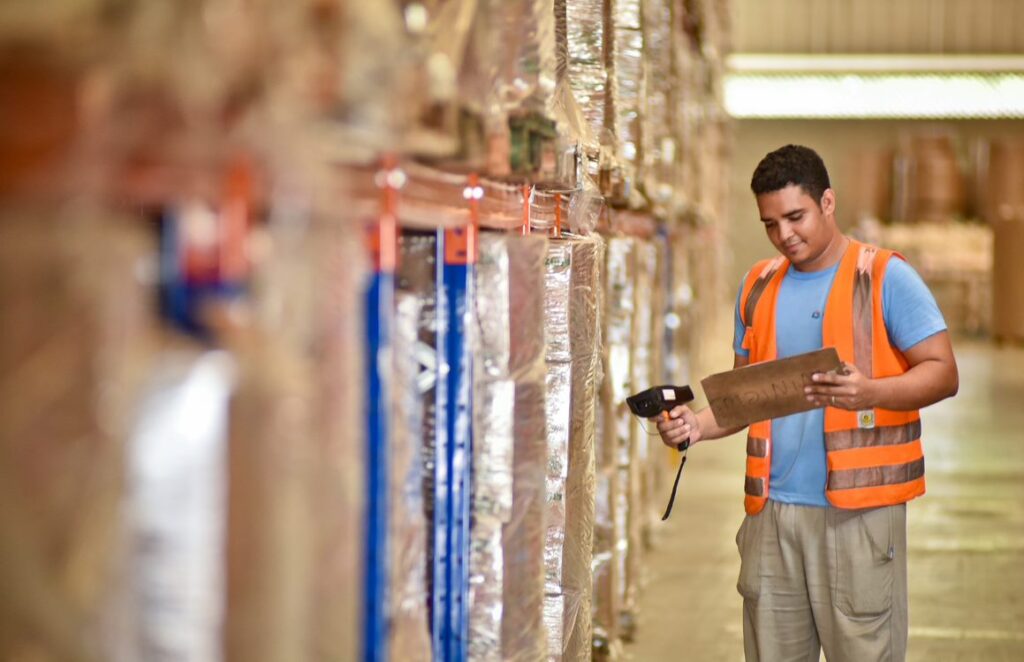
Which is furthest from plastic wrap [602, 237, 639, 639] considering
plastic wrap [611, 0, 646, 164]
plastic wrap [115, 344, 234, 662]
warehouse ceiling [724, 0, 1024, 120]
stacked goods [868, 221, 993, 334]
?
warehouse ceiling [724, 0, 1024, 120]

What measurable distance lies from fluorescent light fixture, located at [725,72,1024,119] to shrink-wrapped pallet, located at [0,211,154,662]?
23608 millimetres

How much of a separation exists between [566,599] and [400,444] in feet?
4.31

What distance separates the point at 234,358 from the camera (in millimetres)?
1329

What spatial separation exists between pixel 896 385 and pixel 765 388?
0.92ft

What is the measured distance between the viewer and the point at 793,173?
3004mm

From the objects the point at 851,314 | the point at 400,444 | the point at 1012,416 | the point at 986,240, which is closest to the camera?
the point at 400,444

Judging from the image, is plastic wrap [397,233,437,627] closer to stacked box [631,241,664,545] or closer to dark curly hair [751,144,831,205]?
dark curly hair [751,144,831,205]

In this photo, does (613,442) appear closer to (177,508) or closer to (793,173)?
(793,173)

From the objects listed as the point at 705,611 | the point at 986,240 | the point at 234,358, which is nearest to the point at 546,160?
Answer: the point at 234,358

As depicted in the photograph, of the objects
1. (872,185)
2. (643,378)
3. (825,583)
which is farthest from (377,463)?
(872,185)

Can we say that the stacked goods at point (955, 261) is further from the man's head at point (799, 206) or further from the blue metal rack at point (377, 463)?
the blue metal rack at point (377, 463)

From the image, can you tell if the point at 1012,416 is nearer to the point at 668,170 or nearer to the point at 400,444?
the point at 668,170

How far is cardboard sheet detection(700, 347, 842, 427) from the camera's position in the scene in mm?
2834

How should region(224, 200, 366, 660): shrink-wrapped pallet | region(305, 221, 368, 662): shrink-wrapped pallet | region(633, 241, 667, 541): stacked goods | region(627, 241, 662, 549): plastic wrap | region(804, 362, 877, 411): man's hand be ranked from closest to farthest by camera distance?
region(224, 200, 366, 660): shrink-wrapped pallet, region(305, 221, 368, 662): shrink-wrapped pallet, region(804, 362, 877, 411): man's hand, region(627, 241, 662, 549): plastic wrap, region(633, 241, 667, 541): stacked goods
